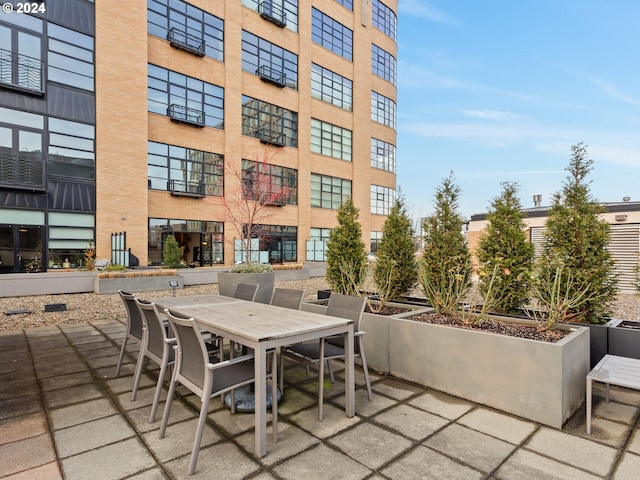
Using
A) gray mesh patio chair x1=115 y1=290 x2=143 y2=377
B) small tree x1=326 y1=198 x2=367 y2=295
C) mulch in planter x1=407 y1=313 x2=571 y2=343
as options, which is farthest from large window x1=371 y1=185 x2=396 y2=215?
gray mesh patio chair x1=115 y1=290 x2=143 y2=377

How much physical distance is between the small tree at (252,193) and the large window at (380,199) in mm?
8500

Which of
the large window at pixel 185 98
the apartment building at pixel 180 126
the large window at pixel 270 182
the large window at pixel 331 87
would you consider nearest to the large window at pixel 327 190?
the apartment building at pixel 180 126

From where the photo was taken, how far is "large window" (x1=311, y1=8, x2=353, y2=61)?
22953mm

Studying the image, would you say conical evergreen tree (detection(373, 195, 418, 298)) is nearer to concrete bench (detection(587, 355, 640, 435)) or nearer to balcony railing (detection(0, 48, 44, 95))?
concrete bench (detection(587, 355, 640, 435))

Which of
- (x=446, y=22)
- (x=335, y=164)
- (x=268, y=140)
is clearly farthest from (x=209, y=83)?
(x=446, y=22)

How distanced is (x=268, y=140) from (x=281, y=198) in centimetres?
334

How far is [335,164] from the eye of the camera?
24.0 metres

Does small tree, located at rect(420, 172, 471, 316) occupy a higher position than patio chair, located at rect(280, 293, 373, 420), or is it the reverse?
small tree, located at rect(420, 172, 471, 316)

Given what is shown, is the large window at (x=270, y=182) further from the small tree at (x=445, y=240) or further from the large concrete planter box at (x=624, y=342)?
the large concrete planter box at (x=624, y=342)

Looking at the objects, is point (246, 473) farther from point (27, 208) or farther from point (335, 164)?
point (335, 164)

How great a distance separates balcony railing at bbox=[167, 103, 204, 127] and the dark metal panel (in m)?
3.22

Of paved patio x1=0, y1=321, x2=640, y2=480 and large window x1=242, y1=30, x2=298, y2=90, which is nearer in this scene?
paved patio x1=0, y1=321, x2=640, y2=480

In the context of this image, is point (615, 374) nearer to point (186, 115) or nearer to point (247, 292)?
point (247, 292)

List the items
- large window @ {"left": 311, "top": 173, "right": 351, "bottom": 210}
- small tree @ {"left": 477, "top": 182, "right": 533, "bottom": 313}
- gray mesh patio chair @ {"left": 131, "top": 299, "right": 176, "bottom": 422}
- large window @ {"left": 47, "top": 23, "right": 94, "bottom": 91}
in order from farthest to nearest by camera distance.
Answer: large window @ {"left": 311, "top": 173, "right": 351, "bottom": 210} < large window @ {"left": 47, "top": 23, "right": 94, "bottom": 91} < small tree @ {"left": 477, "top": 182, "right": 533, "bottom": 313} < gray mesh patio chair @ {"left": 131, "top": 299, "right": 176, "bottom": 422}
